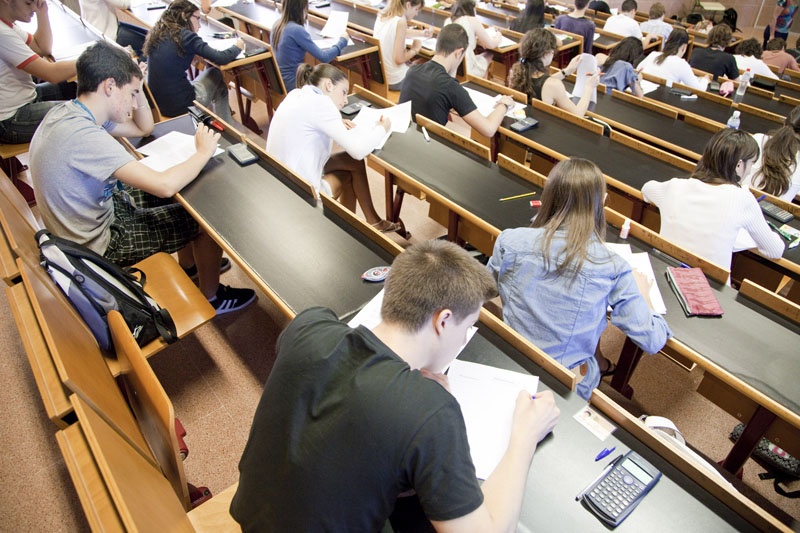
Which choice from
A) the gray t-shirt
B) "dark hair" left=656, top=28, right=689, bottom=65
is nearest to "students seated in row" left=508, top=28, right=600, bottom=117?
"dark hair" left=656, top=28, right=689, bottom=65

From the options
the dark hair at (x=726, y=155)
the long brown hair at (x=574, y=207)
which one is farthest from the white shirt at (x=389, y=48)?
the long brown hair at (x=574, y=207)

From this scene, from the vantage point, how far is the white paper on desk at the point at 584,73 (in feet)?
13.1

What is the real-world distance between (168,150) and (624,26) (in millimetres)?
5874

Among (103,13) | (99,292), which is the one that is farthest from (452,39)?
(103,13)

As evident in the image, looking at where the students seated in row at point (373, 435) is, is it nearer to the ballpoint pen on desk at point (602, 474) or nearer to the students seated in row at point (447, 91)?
the ballpoint pen on desk at point (602, 474)

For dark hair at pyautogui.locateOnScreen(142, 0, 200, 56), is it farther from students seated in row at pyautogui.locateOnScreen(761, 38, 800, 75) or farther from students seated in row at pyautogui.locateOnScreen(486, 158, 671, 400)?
students seated in row at pyautogui.locateOnScreen(761, 38, 800, 75)

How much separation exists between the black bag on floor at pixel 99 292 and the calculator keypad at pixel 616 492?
1.65 metres

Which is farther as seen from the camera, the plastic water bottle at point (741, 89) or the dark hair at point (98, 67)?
the plastic water bottle at point (741, 89)

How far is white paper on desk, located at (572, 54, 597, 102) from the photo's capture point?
399cm

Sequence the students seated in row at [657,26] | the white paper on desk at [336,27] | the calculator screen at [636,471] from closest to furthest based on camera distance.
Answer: the calculator screen at [636,471]
the white paper on desk at [336,27]
the students seated in row at [657,26]

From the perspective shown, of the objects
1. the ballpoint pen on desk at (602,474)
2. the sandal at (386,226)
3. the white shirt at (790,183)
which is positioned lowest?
the sandal at (386,226)

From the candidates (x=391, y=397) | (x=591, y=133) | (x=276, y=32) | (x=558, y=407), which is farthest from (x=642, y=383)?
(x=276, y=32)

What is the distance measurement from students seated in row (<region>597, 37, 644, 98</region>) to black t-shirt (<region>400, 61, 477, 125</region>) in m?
1.77

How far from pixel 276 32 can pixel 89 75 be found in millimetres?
2386
